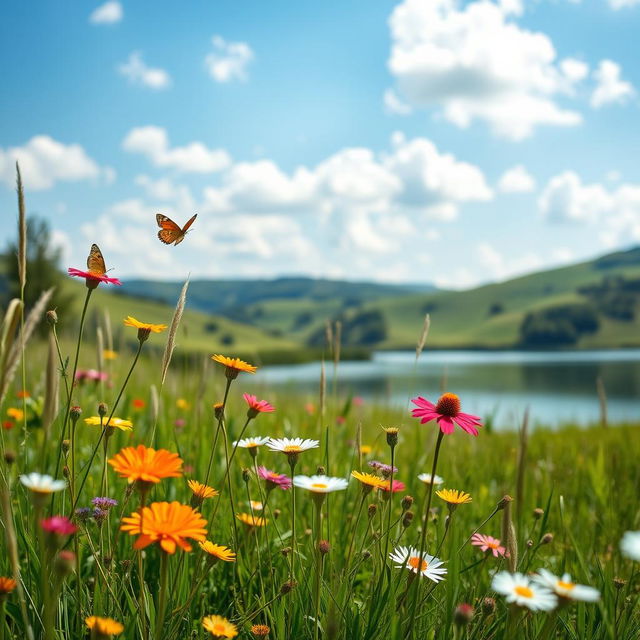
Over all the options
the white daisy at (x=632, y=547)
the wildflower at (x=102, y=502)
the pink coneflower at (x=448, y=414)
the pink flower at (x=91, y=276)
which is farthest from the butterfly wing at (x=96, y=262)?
the white daisy at (x=632, y=547)

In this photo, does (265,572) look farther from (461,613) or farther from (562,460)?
(562,460)

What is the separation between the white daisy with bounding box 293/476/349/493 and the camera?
152 centimetres

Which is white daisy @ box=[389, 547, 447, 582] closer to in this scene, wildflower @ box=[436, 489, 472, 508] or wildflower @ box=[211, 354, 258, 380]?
wildflower @ box=[436, 489, 472, 508]

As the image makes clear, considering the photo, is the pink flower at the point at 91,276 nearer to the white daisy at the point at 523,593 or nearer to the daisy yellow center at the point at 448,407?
the daisy yellow center at the point at 448,407

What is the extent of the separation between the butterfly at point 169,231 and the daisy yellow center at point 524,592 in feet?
5.22

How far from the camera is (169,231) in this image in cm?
231

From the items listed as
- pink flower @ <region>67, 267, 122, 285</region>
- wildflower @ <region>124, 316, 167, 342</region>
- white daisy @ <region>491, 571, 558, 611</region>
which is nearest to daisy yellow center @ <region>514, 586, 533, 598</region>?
white daisy @ <region>491, 571, 558, 611</region>

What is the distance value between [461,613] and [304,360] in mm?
123328

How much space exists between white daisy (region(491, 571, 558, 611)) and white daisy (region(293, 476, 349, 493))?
43 cm

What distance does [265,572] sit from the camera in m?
2.53

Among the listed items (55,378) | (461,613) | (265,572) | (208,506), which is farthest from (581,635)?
(55,378)

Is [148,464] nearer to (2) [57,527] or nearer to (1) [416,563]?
(2) [57,527]

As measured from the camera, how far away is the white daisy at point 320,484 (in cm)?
152

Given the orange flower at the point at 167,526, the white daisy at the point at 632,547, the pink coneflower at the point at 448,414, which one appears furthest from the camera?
the pink coneflower at the point at 448,414
